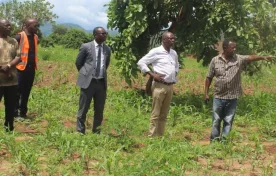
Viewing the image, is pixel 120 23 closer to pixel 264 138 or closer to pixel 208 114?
pixel 208 114

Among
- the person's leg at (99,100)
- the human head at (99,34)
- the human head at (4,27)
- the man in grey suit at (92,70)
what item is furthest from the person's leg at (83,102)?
the human head at (4,27)

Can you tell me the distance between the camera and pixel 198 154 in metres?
4.78

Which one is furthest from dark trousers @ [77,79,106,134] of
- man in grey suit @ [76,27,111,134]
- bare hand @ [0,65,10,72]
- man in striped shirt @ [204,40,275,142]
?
man in striped shirt @ [204,40,275,142]

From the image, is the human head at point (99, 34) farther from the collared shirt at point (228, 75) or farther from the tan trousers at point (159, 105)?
the collared shirt at point (228, 75)

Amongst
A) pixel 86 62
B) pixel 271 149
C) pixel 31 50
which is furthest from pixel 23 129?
pixel 271 149

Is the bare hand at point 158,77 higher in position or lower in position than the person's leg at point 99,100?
higher

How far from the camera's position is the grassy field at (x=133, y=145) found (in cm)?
404

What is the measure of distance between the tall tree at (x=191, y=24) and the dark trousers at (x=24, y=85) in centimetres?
253

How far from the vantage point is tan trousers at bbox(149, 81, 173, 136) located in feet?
18.7

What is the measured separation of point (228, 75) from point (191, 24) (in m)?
4.12

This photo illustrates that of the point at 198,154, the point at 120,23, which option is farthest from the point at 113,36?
the point at 198,154

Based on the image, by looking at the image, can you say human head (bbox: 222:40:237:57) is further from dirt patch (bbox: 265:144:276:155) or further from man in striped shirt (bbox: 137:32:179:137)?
dirt patch (bbox: 265:144:276:155)

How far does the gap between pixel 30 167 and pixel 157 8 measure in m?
6.02

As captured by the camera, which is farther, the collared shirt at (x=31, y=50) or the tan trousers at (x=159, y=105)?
the collared shirt at (x=31, y=50)
